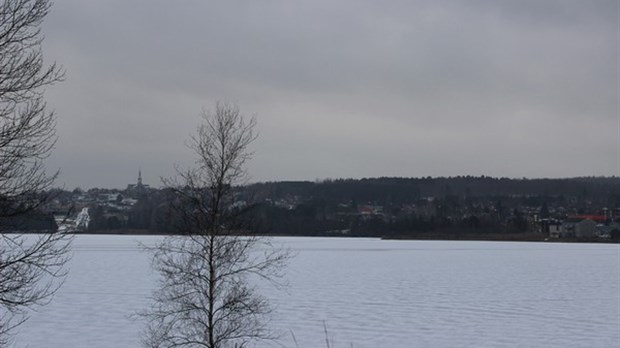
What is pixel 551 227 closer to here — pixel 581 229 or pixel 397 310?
pixel 581 229

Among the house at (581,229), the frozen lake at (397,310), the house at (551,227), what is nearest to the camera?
the frozen lake at (397,310)

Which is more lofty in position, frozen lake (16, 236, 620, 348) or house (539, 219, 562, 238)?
house (539, 219, 562, 238)

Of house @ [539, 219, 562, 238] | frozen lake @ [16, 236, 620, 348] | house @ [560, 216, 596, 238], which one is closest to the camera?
frozen lake @ [16, 236, 620, 348]

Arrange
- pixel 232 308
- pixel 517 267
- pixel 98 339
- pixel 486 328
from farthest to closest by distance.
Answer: pixel 517 267 < pixel 486 328 < pixel 98 339 < pixel 232 308

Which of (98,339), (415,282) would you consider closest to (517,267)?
(415,282)

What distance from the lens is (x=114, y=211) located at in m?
158

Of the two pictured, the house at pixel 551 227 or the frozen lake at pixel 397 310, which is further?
the house at pixel 551 227

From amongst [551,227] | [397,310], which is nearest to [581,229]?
[551,227]

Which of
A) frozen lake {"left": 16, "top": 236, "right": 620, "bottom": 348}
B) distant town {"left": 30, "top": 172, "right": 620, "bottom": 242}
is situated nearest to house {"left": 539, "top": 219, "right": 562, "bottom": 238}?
distant town {"left": 30, "top": 172, "right": 620, "bottom": 242}

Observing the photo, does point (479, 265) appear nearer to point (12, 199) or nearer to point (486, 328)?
point (486, 328)

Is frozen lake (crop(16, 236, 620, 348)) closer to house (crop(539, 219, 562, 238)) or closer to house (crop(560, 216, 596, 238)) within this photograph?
house (crop(560, 216, 596, 238))

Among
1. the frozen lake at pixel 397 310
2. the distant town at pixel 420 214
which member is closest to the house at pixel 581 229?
the distant town at pixel 420 214

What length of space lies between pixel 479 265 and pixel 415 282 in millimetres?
15850

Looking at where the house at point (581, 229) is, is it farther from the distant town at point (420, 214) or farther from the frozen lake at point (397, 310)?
the frozen lake at point (397, 310)
